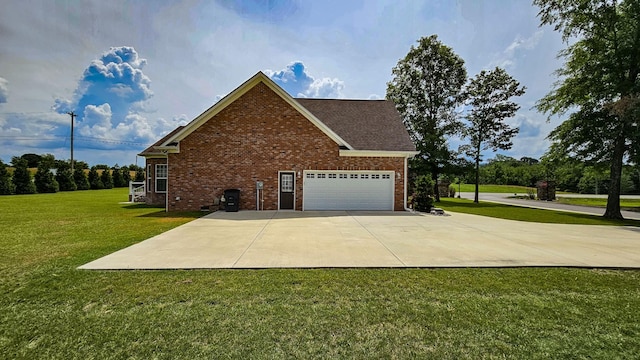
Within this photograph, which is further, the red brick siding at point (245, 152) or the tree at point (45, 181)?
the tree at point (45, 181)

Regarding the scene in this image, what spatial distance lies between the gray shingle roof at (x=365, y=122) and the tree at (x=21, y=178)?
28218 mm

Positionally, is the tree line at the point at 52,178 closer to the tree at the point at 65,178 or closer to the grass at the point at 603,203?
the tree at the point at 65,178

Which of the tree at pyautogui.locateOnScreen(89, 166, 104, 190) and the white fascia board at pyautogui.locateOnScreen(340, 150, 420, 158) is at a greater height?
the white fascia board at pyautogui.locateOnScreen(340, 150, 420, 158)

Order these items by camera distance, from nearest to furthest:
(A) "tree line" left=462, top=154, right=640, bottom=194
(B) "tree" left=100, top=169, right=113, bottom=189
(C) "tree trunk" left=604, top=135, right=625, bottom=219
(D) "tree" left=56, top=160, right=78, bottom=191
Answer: (C) "tree trunk" left=604, top=135, right=625, bottom=219, (A) "tree line" left=462, top=154, right=640, bottom=194, (D) "tree" left=56, top=160, right=78, bottom=191, (B) "tree" left=100, top=169, right=113, bottom=189

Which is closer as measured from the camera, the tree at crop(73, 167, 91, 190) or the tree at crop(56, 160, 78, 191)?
the tree at crop(56, 160, 78, 191)

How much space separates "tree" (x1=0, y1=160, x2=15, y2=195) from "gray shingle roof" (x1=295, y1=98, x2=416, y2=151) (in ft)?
91.3

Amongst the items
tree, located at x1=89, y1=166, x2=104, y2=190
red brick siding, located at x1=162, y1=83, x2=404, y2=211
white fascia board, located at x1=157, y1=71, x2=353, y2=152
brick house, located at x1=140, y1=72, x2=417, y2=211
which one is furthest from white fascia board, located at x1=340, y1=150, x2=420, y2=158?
tree, located at x1=89, y1=166, x2=104, y2=190

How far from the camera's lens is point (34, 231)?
8.20 m

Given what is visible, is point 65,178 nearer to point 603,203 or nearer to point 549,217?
point 549,217

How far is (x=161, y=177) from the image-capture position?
1691 cm

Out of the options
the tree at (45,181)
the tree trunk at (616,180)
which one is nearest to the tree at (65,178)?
the tree at (45,181)

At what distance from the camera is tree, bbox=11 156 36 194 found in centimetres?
2594

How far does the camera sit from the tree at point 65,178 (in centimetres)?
3029

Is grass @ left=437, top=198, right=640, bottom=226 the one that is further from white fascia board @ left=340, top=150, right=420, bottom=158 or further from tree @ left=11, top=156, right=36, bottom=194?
tree @ left=11, top=156, right=36, bottom=194
